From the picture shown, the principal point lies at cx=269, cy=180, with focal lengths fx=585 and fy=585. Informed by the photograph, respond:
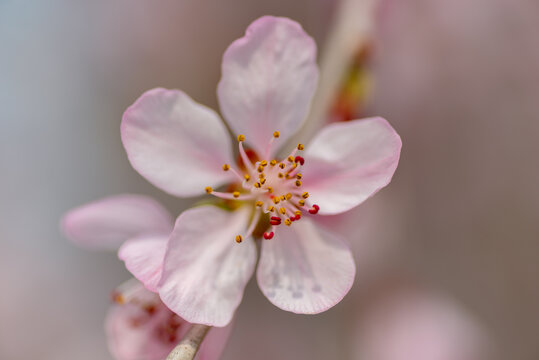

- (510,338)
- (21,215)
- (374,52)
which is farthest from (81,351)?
(374,52)

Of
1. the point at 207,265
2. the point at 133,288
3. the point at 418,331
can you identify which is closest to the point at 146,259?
the point at 207,265

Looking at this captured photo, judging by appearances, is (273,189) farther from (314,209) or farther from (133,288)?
(133,288)

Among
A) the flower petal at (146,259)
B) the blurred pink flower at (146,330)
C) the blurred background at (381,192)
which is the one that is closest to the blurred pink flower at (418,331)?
the blurred background at (381,192)

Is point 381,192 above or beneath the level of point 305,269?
beneath

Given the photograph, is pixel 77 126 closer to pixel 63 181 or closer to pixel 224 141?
pixel 63 181

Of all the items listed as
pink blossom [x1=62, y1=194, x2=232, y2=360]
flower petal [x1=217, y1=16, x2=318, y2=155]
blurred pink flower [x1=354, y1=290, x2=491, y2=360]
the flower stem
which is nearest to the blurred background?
blurred pink flower [x1=354, y1=290, x2=491, y2=360]

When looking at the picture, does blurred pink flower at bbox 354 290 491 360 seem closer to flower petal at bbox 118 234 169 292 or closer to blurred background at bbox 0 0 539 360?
blurred background at bbox 0 0 539 360

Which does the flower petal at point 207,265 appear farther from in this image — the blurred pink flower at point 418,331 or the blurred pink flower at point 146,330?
the blurred pink flower at point 418,331
